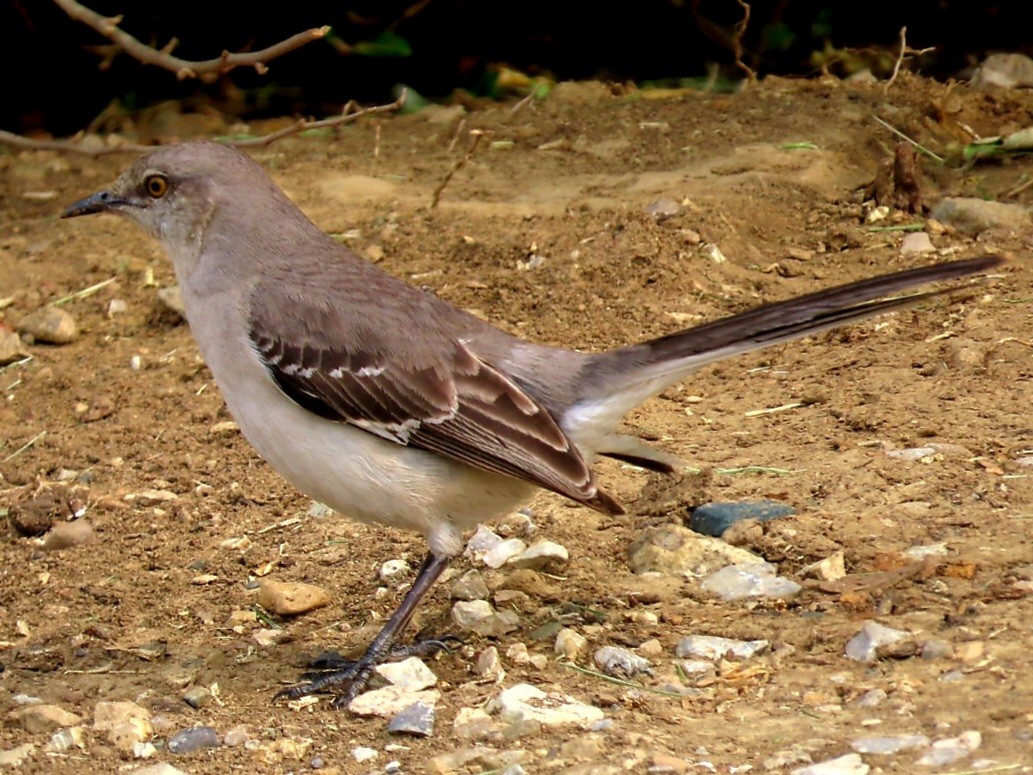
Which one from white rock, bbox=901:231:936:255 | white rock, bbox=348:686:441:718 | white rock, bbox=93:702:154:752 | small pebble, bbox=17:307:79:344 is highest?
white rock, bbox=901:231:936:255

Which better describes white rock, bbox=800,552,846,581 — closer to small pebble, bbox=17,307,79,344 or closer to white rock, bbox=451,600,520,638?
white rock, bbox=451,600,520,638

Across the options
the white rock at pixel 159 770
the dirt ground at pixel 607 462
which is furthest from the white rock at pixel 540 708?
the white rock at pixel 159 770

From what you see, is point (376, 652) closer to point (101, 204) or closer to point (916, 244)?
point (101, 204)

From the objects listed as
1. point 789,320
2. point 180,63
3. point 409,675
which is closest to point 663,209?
point 180,63

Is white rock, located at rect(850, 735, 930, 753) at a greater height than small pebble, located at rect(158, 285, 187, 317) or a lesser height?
greater

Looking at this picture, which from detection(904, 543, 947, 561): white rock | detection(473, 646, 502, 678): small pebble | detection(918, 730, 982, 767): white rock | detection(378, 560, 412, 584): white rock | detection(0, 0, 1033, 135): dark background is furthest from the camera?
detection(0, 0, 1033, 135): dark background

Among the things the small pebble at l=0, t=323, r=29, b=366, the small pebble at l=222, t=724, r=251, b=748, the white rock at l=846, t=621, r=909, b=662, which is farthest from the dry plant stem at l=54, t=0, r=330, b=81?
the white rock at l=846, t=621, r=909, b=662

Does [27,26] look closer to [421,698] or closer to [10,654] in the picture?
[10,654]
